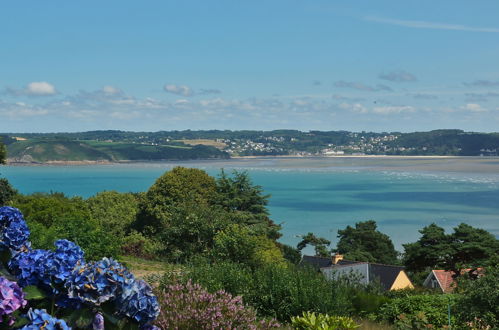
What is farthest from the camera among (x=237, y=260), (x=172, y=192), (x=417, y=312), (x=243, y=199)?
(x=172, y=192)

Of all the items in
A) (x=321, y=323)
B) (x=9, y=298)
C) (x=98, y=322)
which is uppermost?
(x=9, y=298)

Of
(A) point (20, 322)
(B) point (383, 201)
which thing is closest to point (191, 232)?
(A) point (20, 322)

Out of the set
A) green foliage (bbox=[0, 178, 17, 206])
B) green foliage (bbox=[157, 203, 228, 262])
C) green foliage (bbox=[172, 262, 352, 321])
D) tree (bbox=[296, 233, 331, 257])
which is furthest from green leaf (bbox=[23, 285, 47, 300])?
tree (bbox=[296, 233, 331, 257])

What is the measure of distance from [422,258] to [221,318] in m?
36.2

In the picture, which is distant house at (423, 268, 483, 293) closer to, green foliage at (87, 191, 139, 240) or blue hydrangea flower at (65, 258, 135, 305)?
green foliage at (87, 191, 139, 240)

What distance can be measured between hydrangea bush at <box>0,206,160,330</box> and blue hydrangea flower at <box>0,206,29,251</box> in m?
0.14

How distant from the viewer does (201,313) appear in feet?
21.8

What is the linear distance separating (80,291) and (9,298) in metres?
0.45

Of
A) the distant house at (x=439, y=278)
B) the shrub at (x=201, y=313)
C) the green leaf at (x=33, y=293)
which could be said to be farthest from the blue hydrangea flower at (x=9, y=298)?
the distant house at (x=439, y=278)

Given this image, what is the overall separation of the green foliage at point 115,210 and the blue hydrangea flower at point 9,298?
1695 inches

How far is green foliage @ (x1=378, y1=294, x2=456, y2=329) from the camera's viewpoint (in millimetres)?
9555

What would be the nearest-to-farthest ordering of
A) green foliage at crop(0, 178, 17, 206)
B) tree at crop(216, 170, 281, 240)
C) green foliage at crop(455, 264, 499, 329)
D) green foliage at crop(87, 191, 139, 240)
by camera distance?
green foliage at crop(455, 264, 499, 329)
tree at crop(216, 170, 281, 240)
green foliage at crop(0, 178, 17, 206)
green foliage at crop(87, 191, 139, 240)

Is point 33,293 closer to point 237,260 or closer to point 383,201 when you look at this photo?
point 237,260

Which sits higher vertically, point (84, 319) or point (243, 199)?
point (84, 319)
